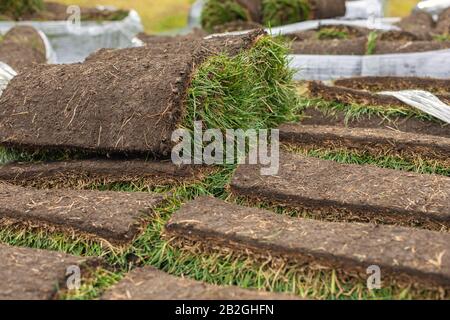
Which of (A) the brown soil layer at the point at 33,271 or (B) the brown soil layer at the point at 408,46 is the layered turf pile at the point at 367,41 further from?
(A) the brown soil layer at the point at 33,271

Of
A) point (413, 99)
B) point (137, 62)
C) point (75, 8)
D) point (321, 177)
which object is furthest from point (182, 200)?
point (75, 8)

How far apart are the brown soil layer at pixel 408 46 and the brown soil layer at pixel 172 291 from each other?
4.31 meters

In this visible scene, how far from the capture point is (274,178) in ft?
12.7

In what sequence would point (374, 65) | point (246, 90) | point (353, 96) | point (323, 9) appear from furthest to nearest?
point (323, 9) < point (374, 65) < point (353, 96) < point (246, 90)

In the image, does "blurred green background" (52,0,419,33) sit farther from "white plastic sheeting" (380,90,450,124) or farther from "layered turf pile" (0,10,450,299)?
"white plastic sheeting" (380,90,450,124)

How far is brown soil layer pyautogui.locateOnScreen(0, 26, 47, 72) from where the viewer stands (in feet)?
22.2

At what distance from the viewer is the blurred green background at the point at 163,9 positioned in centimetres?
1336

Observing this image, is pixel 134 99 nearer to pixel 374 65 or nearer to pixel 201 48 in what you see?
pixel 201 48

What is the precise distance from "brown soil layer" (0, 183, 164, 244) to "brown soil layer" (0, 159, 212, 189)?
0.29 m

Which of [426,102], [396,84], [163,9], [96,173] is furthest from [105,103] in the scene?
[163,9]

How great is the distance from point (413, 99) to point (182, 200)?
2.19 metres

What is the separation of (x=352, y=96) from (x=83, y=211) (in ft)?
8.52

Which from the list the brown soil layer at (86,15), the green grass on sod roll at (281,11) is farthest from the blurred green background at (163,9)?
the green grass on sod roll at (281,11)

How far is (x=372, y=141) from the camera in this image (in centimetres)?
443
